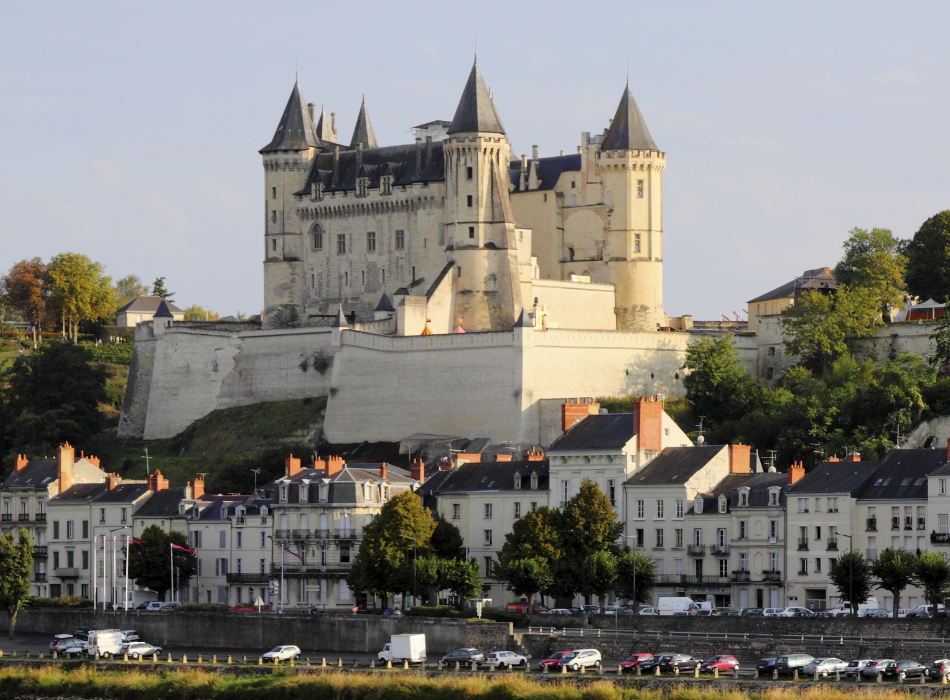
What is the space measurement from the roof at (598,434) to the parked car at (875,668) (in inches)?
746

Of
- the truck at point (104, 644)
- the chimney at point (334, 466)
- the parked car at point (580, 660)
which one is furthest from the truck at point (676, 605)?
the truck at point (104, 644)

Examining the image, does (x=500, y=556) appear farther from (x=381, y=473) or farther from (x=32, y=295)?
(x=32, y=295)

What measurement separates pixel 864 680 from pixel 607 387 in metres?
44.0

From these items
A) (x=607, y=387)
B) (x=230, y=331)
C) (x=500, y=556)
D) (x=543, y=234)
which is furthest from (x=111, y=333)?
(x=500, y=556)

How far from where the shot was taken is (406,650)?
56.2 m

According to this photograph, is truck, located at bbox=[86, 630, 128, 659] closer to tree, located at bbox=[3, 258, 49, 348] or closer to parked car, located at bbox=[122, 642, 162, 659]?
parked car, located at bbox=[122, 642, 162, 659]

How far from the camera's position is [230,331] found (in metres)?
104

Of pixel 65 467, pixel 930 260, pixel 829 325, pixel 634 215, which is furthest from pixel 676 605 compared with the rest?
pixel 930 260

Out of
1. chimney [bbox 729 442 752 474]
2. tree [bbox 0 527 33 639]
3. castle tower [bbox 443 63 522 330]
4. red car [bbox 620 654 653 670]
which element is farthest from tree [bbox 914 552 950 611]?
castle tower [bbox 443 63 522 330]

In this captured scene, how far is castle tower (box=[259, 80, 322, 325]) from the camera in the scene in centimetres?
10488

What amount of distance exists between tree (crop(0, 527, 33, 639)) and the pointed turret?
148 feet

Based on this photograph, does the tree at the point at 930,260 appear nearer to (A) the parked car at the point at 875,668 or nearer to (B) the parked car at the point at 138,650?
(B) the parked car at the point at 138,650

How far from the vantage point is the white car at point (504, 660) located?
54.8 meters

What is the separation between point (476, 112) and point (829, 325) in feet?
60.0
